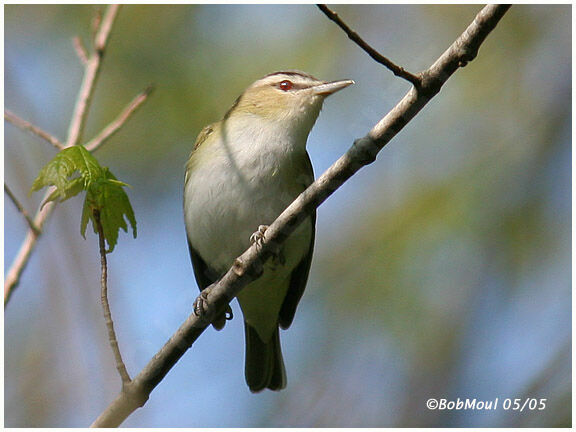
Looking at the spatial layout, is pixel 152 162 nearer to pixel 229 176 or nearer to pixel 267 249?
pixel 229 176

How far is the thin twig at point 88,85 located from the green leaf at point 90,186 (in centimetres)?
56

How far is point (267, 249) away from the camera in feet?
13.6

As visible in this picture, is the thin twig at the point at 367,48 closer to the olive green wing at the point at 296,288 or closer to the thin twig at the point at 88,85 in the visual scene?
the thin twig at the point at 88,85

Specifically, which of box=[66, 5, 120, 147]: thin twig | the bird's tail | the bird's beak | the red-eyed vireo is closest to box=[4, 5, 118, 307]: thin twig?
box=[66, 5, 120, 147]: thin twig

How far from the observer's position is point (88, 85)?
174 inches

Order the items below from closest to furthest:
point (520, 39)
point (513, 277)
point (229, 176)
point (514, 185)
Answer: point (229, 176) → point (513, 277) → point (514, 185) → point (520, 39)

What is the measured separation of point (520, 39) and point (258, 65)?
8.71 ft

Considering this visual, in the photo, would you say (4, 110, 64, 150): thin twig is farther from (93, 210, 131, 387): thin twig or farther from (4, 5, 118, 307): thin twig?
(93, 210, 131, 387): thin twig

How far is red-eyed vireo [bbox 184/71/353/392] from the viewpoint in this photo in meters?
5.03

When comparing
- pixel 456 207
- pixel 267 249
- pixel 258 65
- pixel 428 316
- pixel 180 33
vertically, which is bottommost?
pixel 428 316

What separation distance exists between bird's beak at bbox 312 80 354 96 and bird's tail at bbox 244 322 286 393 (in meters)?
→ 2.33

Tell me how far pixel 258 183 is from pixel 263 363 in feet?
6.57

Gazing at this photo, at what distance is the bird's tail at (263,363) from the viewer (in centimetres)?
612

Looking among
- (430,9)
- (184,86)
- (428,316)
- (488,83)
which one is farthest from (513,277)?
(184,86)
